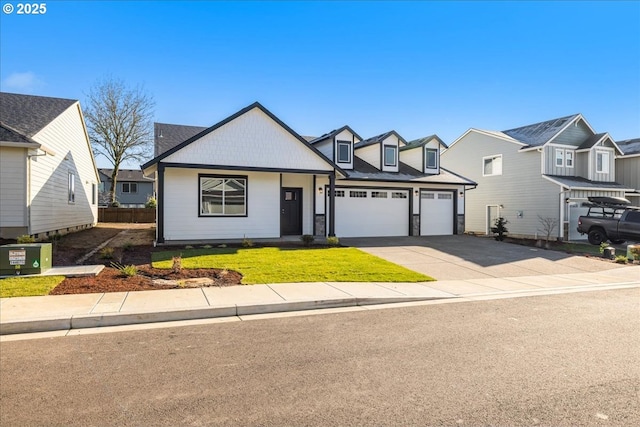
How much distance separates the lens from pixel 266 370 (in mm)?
4336

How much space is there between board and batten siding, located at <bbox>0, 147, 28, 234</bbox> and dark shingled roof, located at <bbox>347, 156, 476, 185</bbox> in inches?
496

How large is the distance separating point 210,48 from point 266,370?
41.0 feet

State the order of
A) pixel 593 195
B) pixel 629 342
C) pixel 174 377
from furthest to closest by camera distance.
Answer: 1. pixel 593 195
2. pixel 629 342
3. pixel 174 377

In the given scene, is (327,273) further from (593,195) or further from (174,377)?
(593,195)

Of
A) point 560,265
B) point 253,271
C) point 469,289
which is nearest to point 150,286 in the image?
point 253,271

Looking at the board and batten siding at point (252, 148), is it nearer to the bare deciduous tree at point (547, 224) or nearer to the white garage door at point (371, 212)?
the white garage door at point (371, 212)

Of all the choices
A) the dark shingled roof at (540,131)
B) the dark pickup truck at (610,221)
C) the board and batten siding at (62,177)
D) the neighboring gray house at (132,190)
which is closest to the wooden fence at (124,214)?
the board and batten siding at (62,177)

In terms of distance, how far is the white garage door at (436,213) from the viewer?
2156cm

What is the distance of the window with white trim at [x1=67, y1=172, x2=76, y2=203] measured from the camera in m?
19.0

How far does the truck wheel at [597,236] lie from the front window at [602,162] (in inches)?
252

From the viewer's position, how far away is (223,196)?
1642 centimetres

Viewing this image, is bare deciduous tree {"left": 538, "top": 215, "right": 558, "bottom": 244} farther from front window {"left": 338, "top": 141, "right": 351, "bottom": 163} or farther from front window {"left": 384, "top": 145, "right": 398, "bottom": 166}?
front window {"left": 338, "top": 141, "right": 351, "bottom": 163}

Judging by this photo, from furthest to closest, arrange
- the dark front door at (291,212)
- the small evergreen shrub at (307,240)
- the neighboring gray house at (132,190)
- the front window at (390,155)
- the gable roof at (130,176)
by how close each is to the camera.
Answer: the neighboring gray house at (132,190), the gable roof at (130,176), the front window at (390,155), the dark front door at (291,212), the small evergreen shrub at (307,240)

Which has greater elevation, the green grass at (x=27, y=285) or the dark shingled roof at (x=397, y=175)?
the dark shingled roof at (x=397, y=175)
